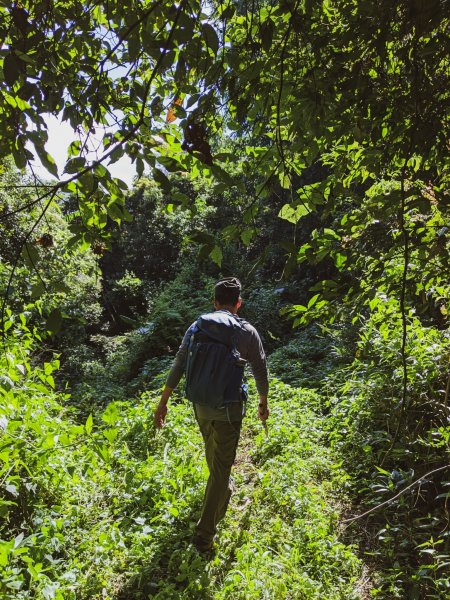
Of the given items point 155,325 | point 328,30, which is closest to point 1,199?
point 155,325

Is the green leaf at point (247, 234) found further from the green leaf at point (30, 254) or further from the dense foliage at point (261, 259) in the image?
the green leaf at point (30, 254)

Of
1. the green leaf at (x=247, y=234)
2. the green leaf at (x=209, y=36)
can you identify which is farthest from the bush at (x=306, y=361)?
the green leaf at (x=209, y=36)

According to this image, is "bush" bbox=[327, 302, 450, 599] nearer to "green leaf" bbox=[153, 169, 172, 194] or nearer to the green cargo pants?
the green cargo pants

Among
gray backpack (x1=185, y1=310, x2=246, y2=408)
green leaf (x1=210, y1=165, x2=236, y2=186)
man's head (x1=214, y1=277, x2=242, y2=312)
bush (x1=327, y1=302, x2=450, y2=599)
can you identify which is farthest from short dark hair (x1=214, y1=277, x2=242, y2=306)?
green leaf (x1=210, y1=165, x2=236, y2=186)

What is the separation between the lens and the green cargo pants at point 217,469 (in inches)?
116

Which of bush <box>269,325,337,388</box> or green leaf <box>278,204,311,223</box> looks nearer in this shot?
green leaf <box>278,204,311,223</box>

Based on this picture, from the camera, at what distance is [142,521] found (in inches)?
117

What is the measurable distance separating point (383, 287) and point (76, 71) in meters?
1.82

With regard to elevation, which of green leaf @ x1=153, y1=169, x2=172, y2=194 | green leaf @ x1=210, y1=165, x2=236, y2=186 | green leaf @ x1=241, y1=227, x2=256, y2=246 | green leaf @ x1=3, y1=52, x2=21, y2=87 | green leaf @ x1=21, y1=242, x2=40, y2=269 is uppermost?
green leaf @ x1=3, y1=52, x2=21, y2=87

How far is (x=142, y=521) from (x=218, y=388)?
44.2 inches

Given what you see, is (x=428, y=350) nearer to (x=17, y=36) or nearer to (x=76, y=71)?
(x=76, y=71)

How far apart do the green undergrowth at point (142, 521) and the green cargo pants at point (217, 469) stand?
0.60 ft

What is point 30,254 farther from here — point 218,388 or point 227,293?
point 227,293

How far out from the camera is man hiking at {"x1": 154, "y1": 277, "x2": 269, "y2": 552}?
9.30 ft
